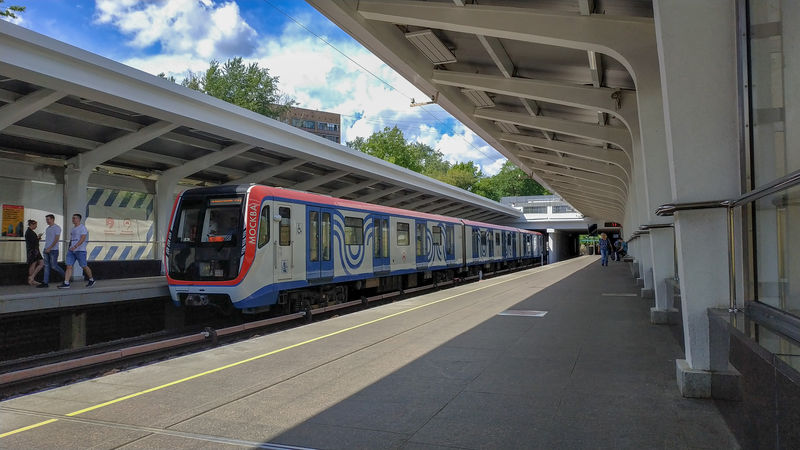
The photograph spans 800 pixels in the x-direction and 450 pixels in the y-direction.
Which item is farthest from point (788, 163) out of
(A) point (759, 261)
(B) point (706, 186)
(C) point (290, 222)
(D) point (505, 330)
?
(C) point (290, 222)

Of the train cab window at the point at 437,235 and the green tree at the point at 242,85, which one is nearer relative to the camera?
the train cab window at the point at 437,235

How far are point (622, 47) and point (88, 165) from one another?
41.9ft

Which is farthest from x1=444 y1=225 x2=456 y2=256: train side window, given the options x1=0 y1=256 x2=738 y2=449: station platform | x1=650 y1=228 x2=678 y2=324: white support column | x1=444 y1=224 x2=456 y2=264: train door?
x1=0 y1=256 x2=738 y2=449: station platform

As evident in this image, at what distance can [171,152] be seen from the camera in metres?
16.1

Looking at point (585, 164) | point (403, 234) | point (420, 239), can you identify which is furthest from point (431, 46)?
point (585, 164)

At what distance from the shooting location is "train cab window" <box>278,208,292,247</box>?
37.4 ft

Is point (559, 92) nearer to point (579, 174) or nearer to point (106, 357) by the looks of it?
point (106, 357)

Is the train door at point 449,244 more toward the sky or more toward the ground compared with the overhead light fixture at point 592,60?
more toward the ground

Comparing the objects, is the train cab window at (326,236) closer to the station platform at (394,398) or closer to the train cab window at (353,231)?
the train cab window at (353,231)

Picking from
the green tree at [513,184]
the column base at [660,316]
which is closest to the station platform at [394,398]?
the column base at [660,316]

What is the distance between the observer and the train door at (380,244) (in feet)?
51.7

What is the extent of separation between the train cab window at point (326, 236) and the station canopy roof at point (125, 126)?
3734 millimetres

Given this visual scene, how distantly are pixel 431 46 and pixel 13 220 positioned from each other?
10.8 meters

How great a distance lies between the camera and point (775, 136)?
386 cm
